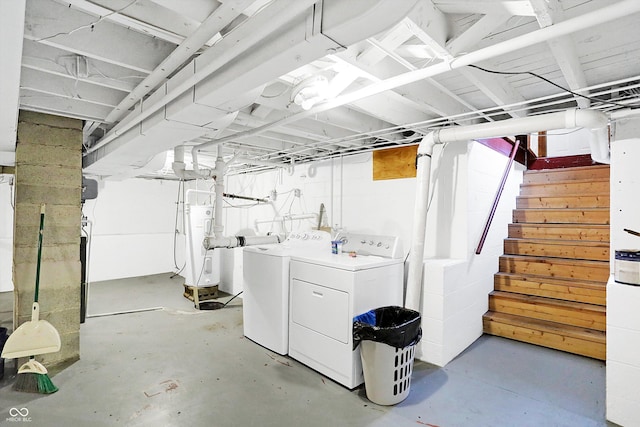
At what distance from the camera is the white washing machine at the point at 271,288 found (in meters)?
3.12

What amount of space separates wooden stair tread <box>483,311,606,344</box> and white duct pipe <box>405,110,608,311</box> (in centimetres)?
126

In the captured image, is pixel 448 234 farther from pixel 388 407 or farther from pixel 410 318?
pixel 388 407

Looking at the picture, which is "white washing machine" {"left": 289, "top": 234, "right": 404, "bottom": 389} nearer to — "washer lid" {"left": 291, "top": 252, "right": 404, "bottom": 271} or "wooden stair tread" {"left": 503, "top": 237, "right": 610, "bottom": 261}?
"washer lid" {"left": 291, "top": 252, "right": 404, "bottom": 271}

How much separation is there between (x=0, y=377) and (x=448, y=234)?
404 centimetres

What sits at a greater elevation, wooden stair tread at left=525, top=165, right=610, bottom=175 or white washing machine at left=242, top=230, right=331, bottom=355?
wooden stair tread at left=525, top=165, right=610, bottom=175

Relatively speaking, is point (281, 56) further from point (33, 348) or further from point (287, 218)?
point (287, 218)

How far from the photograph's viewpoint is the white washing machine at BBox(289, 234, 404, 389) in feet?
8.32

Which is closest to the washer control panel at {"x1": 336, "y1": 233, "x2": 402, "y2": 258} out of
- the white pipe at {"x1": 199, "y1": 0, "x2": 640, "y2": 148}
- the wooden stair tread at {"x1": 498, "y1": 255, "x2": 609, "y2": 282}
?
the white pipe at {"x1": 199, "y1": 0, "x2": 640, "y2": 148}

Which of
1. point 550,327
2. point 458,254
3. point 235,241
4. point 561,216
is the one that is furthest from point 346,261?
point 561,216

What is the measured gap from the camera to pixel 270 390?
99.0 inches

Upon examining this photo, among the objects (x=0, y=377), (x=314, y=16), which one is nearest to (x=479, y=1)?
(x=314, y=16)

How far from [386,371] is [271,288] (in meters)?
1.37

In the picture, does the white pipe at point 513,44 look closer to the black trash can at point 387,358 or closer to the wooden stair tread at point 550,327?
the black trash can at point 387,358

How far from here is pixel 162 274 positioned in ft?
22.8
